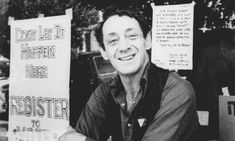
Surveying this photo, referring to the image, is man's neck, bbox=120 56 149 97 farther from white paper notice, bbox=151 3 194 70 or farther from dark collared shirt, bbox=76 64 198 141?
white paper notice, bbox=151 3 194 70

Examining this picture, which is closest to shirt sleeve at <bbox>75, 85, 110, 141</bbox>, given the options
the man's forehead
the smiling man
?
the smiling man

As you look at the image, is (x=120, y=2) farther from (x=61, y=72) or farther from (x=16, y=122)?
(x=16, y=122)

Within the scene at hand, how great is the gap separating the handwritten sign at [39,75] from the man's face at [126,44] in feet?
2.12

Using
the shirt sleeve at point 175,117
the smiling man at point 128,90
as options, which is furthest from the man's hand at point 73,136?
the shirt sleeve at point 175,117

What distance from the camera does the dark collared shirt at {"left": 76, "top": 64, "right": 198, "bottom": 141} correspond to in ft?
8.91

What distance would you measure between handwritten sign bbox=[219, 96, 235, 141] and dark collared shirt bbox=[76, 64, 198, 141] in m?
0.37

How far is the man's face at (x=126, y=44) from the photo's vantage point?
10.3 feet

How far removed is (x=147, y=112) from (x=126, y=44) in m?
0.52

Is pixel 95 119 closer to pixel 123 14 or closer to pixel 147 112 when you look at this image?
pixel 147 112

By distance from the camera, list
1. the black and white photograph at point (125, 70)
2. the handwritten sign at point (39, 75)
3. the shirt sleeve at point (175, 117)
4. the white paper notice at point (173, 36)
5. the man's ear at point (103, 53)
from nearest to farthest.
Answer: the shirt sleeve at point (175, 117) < the black and white photograph at point (125, 70) < the white paper notice at point (173, 36) < the man's ear at point (103, 53) < the handwritten sign at point (39, 75)

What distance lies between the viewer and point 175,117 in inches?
106

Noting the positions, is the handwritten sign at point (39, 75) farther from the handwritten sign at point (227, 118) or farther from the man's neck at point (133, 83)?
Answer: the handwritten sign at point (227, 118)

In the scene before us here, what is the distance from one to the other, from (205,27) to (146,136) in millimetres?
963

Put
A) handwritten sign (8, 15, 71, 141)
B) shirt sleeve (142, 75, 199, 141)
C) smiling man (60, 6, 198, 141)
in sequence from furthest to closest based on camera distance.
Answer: handwritten sign (8, 15, 71, 141) < smiling man (60, 6, 198, 141) < shirt sleeve (142, 75, 199, 141)
